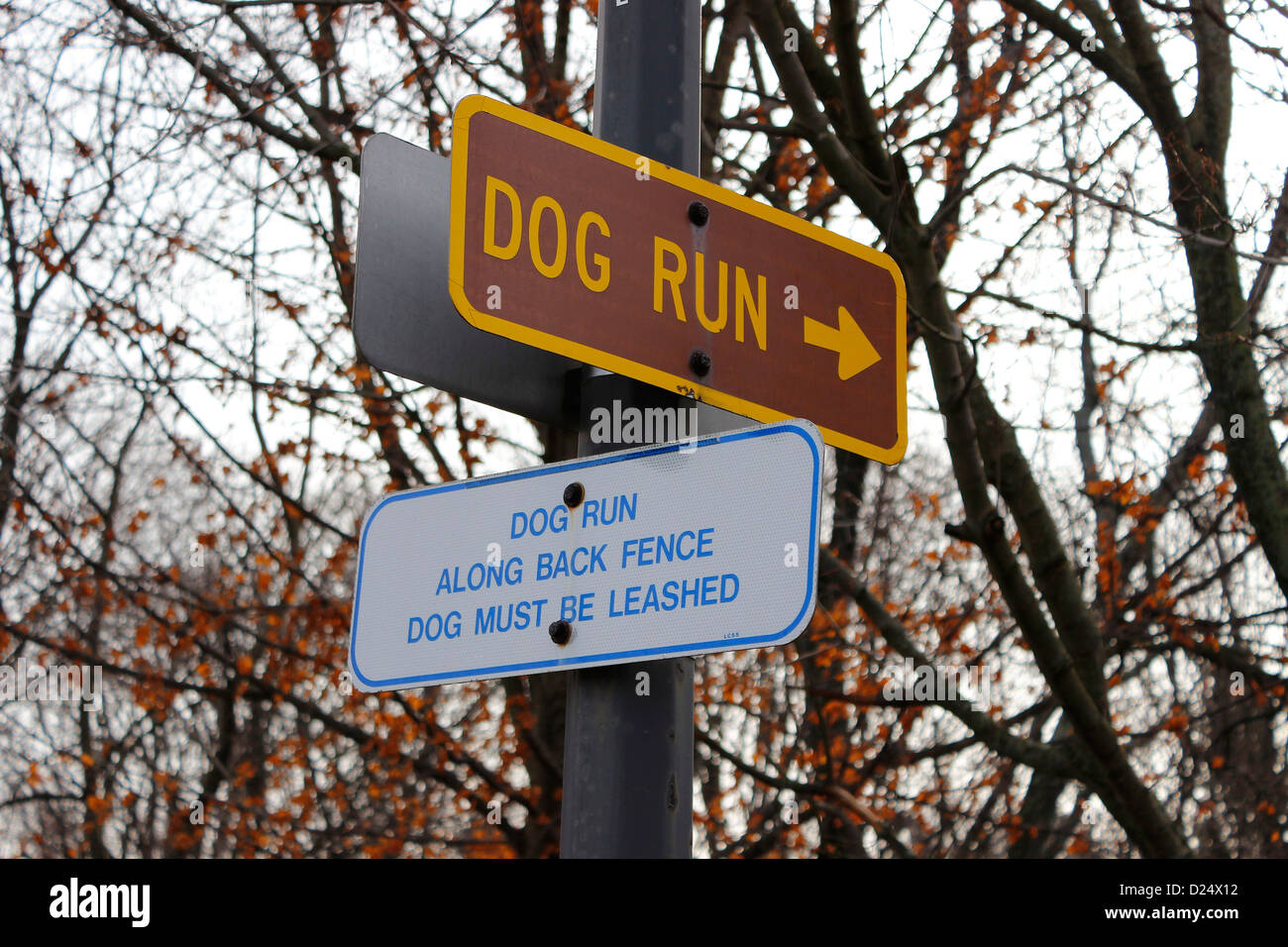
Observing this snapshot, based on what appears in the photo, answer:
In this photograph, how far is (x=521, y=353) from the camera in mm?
2551

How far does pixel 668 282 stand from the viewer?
2.46 metres

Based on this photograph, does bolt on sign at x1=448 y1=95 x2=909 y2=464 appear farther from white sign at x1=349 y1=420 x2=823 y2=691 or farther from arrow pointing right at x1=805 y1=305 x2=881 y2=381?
white sign at x1=349 y1=420 x2=823 y2=691

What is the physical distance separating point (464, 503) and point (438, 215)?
512 millimetres

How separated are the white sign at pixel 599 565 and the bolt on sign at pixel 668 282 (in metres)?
0.22

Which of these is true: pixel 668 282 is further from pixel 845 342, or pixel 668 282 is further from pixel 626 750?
pixel 626 750

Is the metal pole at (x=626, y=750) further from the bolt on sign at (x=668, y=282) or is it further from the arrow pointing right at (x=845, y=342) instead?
the arrow pointing right at (x=845, y=342)

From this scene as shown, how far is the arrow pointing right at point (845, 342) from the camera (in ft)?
8.62

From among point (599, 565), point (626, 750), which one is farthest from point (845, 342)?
point (626, 750)

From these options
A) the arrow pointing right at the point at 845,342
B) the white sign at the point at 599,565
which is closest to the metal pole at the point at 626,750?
the white sign at the point at 599,565

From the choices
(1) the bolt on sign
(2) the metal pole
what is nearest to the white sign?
(2) the metal pole

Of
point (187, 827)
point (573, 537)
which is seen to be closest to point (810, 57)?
point (573, 537)

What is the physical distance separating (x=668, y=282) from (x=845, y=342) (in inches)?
15.6
